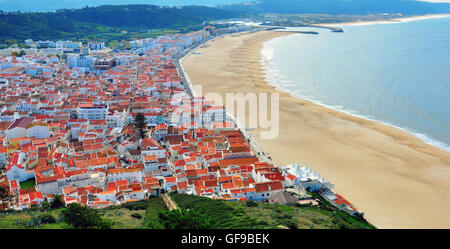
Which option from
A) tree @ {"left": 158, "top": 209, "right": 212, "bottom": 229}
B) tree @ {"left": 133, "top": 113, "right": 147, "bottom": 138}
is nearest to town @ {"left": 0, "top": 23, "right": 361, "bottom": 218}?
tree @ {"left": 133, "top": 113, "right": 147, "bottom": 138}

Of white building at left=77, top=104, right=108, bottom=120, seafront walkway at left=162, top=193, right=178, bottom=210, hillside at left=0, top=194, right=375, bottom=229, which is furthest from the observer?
white building at left=77, top=104, right=108, bottom=120

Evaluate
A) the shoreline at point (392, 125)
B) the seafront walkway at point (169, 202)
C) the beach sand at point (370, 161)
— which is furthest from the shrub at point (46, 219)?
the shoreline at point (392, 125)

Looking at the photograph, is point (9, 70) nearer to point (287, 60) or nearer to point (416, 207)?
point (287, 60)

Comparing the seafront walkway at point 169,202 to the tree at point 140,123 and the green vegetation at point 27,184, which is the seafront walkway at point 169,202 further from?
the tree at point 140,123

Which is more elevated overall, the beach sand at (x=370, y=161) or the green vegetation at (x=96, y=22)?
the green vegetation at (x=96, y=22)

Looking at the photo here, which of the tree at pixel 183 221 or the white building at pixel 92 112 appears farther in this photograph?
the white building at pixel 92 112

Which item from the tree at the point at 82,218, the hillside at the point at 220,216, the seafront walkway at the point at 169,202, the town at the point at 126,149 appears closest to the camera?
the tree at the point at 82,218

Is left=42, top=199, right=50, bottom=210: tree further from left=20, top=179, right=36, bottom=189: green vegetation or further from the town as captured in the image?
left=20, top=179, right=36, bottom=189: green vegetation
